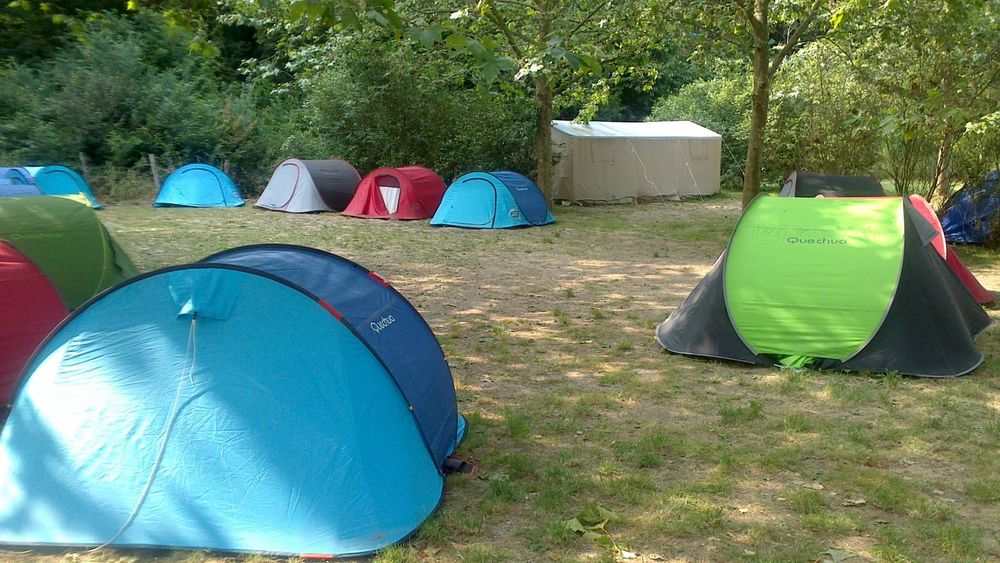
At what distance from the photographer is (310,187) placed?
56.5 ft

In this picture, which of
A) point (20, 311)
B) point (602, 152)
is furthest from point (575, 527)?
point (602, 152)

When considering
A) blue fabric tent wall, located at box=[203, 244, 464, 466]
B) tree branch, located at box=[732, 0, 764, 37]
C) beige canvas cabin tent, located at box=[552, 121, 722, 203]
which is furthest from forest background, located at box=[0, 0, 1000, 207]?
blue fabric tent wall, located at box=[203, 244, 464, 466]

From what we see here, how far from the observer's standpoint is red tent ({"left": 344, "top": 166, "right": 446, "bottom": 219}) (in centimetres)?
1636

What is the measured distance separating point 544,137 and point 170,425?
1444 centimetres

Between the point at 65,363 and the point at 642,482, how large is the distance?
2.86m

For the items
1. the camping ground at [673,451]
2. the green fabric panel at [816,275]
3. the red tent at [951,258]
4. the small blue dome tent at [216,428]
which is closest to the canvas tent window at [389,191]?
the camping ground at [673,451]

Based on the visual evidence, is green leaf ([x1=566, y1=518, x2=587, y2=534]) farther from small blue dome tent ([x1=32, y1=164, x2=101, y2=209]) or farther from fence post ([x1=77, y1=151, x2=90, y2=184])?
fence post ([x1=77, y1=151, x2=90, y2=184])

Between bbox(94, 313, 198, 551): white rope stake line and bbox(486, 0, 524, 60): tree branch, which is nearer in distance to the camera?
bbox(94, 313, 198, 551): white rope stake line

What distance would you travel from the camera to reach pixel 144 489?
12.1ft

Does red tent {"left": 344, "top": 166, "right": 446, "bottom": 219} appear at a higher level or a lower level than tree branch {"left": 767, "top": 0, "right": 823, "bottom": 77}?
lower

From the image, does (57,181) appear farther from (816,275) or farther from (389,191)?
(816,275)

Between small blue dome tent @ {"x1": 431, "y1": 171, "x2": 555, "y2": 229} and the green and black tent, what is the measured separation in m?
8.26

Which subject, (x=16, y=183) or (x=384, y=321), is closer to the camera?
(x=384, y=321)

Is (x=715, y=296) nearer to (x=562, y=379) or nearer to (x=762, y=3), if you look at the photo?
(x=562, y=379)
